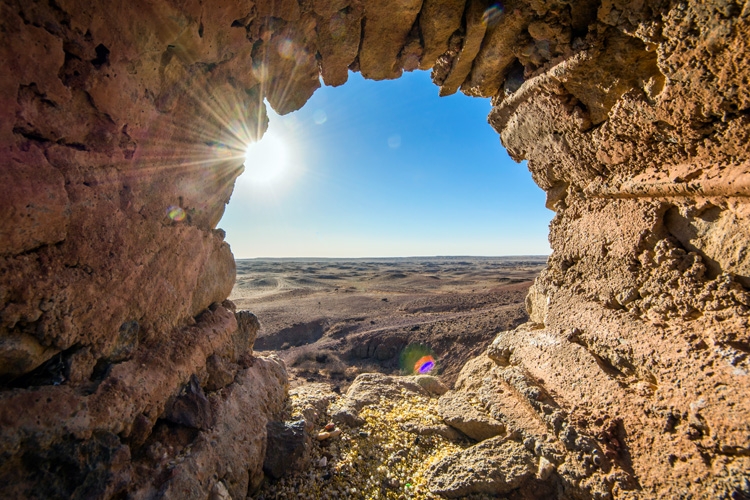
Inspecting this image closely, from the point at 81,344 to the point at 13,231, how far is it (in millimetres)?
785

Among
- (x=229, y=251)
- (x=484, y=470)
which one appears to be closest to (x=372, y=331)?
(x=229, y=251)

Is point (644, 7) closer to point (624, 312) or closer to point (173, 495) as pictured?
point (624, 312)

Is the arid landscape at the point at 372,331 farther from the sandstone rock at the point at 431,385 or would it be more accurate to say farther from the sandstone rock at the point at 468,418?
the sandstone rock at the point at 468,418

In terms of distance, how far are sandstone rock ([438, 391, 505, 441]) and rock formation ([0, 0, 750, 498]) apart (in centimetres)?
11

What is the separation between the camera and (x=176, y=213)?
302 cm

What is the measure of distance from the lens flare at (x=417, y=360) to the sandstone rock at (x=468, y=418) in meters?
3.97

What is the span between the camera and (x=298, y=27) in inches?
134

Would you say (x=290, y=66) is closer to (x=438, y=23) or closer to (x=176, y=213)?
(x=438, y=23)

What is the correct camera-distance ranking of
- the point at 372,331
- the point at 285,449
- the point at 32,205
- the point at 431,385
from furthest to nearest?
the point at 372,331 < the point at 431,385 < the point at 285,449 < the point at 32,205

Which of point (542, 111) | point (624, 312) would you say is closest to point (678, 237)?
point (624, 312)

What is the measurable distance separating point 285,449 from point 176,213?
2367 mm

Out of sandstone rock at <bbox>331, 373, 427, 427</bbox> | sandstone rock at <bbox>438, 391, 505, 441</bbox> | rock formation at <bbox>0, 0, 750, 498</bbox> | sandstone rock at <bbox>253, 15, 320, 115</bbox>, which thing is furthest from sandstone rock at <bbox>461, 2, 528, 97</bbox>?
sandstone rock at <bbox>331, 373, 427, 427</bbox>

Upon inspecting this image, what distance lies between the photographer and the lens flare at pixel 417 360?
8.33 metres

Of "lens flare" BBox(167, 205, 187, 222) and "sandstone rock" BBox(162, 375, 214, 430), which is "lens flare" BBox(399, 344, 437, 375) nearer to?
"sandstone rock" BBox(162, 375, 214, 430)
